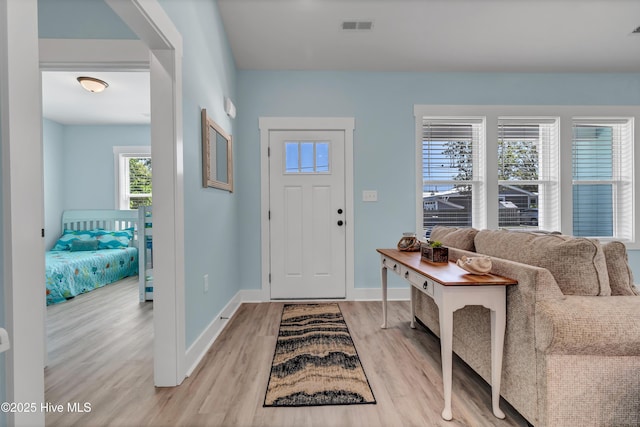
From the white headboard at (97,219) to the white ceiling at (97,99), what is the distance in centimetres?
155

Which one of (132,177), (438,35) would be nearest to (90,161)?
(132,177)

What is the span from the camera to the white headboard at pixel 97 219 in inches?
210

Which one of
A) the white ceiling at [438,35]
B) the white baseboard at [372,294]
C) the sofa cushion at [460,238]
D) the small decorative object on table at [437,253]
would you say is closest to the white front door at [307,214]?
the white baseboard at [372,294]

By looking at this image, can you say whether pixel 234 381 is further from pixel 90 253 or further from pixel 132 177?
pixel 132 177

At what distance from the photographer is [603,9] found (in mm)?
2742

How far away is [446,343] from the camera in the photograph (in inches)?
61.0

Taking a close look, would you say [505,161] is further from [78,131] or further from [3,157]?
[78,131]

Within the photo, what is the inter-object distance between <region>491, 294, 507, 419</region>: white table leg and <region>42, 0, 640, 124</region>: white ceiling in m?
2.55

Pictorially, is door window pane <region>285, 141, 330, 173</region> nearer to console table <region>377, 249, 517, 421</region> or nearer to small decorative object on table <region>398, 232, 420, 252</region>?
small decorative object on table <region>398, 232, 420, 252</region>

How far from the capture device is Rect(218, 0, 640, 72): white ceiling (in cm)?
270

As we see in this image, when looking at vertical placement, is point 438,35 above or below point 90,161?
above

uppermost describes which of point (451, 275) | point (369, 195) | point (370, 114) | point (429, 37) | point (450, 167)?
point (429, 37)

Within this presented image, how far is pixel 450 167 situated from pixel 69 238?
5.79 metres

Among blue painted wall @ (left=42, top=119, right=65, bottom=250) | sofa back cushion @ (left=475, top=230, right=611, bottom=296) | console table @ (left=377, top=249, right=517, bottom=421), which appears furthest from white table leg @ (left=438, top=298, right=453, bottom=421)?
blue painted wall @ (left=42, top=119, right=65, bottom=250)
